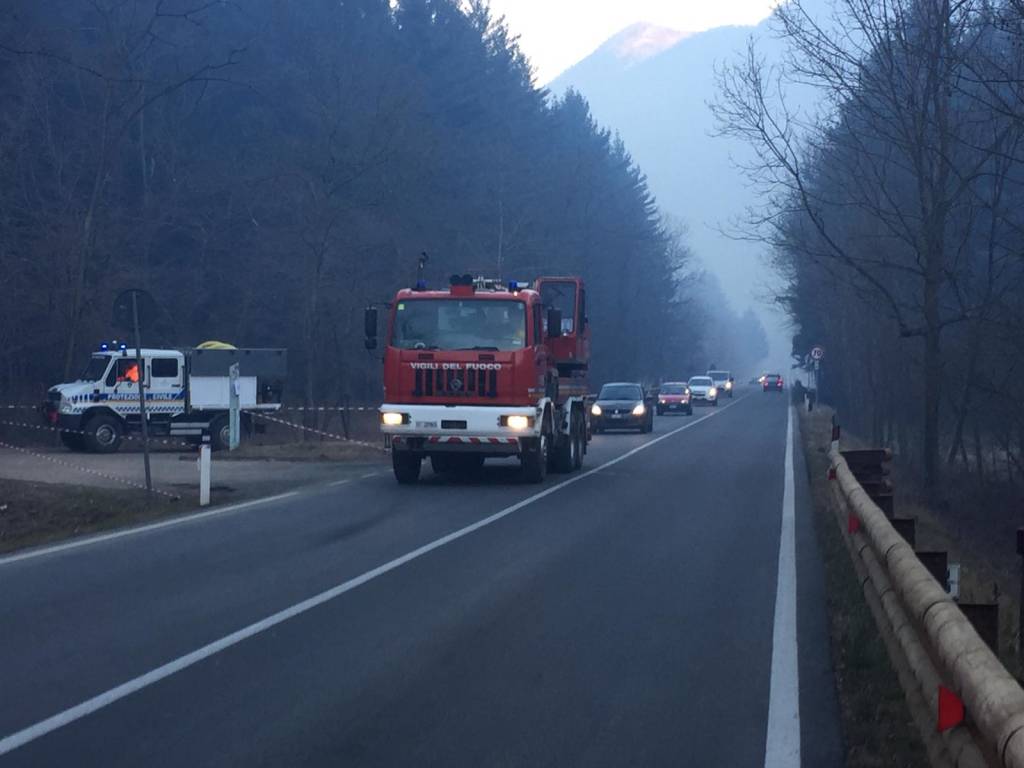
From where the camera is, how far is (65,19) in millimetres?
47281

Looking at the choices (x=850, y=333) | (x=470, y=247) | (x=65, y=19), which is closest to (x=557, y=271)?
(x=470, y=247)

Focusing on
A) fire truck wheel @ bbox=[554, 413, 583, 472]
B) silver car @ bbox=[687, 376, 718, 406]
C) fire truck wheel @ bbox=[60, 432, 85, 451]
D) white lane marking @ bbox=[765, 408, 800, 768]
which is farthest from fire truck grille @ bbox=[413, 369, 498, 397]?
silver car @ bbox=[687, 376, 718, 406]

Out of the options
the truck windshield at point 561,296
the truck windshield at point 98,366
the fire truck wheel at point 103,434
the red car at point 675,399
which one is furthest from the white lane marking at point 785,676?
the red car at point 675,399

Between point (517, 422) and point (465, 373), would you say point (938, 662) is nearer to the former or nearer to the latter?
point (517, 422)

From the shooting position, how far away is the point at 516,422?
20922 millimetres

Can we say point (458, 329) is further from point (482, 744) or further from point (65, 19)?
point (65, 19)

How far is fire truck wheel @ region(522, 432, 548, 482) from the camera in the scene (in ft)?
70.6

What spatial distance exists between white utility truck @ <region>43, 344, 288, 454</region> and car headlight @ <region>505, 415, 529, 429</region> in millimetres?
13536

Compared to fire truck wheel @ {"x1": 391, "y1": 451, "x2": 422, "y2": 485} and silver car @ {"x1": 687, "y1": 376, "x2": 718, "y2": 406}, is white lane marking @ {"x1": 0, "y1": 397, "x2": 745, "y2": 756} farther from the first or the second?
silver car @ {"x1": 687, "y1": 376, "x2": 718, "y2": 406}

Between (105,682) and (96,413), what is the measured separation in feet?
82.9

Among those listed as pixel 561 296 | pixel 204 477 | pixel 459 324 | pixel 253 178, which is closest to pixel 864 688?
pixel 204 477

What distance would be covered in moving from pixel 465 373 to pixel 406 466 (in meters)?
2.15

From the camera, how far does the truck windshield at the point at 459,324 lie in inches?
834

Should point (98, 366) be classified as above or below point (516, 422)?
above
